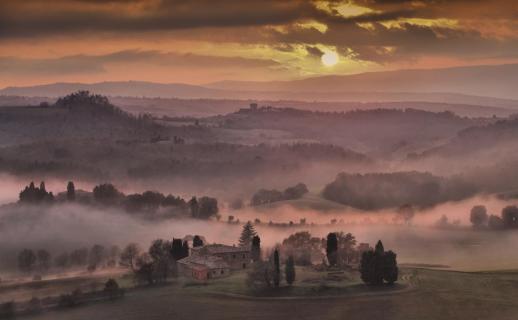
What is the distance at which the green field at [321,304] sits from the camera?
514 feet

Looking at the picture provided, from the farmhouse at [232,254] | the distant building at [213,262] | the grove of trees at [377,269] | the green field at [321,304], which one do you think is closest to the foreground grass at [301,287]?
the green field at [321,304]

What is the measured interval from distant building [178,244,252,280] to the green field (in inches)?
233

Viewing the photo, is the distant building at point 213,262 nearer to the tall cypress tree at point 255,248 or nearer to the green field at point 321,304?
the tall cypress tree at point 255,248

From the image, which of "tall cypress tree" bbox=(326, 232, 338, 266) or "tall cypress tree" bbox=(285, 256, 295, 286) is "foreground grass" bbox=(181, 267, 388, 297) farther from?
"tall cypress tree" bbox=(326, 232, 338, 266)

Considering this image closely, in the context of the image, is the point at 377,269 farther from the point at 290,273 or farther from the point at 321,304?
the point at 321,304

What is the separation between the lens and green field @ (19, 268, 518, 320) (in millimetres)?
156750

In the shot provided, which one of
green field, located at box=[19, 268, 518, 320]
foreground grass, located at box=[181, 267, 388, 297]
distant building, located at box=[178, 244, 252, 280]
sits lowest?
green field, located at box=[19, 268, 518, 320]

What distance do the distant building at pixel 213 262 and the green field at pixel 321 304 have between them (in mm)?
5911

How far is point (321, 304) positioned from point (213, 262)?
2974 cm

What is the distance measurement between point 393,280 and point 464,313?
20.6 meters

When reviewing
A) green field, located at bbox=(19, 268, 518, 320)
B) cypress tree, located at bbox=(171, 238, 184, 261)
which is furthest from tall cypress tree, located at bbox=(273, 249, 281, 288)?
cypress tree, located at bbox=(171, 238, 184, 261)

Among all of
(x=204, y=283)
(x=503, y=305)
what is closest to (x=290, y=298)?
(x=204, y=283)

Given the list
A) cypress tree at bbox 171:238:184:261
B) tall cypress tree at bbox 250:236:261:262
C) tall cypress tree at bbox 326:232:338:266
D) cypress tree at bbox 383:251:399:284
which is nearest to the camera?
cypress tree at bbox 383:251:399:284

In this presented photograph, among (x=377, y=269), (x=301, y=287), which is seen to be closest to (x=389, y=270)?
(x=377, y=269)
